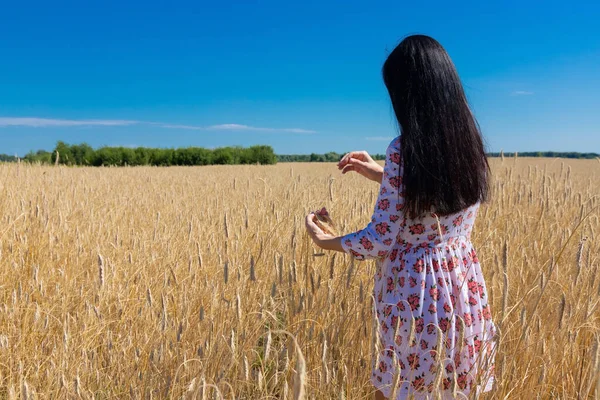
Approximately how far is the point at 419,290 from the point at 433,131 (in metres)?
0.50

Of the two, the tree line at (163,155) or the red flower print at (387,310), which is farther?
the tree line at (163,155)

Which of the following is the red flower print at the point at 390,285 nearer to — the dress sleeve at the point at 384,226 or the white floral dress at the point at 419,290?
the white floral dress at the point at 419,290

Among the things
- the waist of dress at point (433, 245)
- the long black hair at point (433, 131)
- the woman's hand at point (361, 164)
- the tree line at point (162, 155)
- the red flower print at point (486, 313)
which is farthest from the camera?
the tree line at point (162, 155)

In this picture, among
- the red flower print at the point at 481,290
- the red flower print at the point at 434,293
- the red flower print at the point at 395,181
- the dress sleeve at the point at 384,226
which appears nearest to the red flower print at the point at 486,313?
the red flower print at the point at 481,290

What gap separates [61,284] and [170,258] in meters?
0.58

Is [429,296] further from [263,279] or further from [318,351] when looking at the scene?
[263,279]

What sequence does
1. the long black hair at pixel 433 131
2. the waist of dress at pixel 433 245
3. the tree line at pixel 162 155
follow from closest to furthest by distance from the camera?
the long black hair at pixel 433 131
the waist of dress at pixel 433 245
the tree line at pixel 162 155

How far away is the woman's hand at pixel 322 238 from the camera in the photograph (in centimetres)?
143

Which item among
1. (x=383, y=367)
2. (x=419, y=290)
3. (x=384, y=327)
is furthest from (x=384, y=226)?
(x=383, y=367)

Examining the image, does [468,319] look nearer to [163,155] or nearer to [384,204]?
[384,204]

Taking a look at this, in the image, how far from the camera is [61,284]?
95.5 inches

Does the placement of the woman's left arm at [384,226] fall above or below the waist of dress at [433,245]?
above

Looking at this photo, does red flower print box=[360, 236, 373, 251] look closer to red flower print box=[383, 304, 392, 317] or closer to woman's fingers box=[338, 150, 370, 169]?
red flower print box=[383, 304, 392, 317]

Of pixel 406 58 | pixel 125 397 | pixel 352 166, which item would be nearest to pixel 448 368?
pixel 352 166
